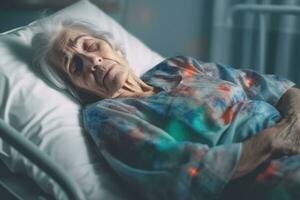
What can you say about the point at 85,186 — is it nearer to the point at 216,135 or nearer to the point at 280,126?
the point at 216,135

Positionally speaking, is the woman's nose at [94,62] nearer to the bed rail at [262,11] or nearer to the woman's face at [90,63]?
the woman's face at [90,63]

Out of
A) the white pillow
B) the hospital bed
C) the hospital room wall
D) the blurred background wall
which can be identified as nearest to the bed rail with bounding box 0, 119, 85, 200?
the hospital bed

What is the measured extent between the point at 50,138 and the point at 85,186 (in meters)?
0.18

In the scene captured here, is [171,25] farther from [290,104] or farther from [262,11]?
[290,104]

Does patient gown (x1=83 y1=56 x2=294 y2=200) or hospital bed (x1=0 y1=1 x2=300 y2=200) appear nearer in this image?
hospital bed (x1=0 y1=1 x2=300 y2=200)

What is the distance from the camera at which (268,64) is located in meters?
2.38

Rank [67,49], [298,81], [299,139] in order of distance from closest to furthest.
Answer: [299,139], [67,49], [298,81]

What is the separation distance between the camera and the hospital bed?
3.25 ft

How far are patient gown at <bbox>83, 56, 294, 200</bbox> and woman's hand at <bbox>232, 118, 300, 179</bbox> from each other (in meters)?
0.03

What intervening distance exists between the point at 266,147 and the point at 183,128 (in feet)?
0.71

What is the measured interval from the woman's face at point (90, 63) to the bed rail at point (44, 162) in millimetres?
448

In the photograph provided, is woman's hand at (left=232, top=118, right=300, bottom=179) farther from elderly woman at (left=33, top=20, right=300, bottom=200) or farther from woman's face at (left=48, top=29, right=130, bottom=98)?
woman's face at (left=48, top=29, right=130, bottom=98)

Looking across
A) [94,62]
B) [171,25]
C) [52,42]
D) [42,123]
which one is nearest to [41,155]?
[42,123]

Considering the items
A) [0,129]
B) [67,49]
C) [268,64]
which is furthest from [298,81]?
[0,129]
